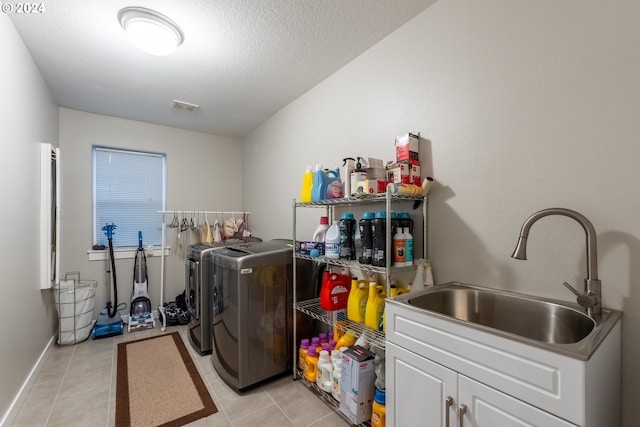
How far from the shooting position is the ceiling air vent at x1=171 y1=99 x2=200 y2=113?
2959mm

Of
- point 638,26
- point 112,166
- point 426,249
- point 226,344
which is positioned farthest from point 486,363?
point 112,166

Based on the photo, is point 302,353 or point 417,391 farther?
point 302,353

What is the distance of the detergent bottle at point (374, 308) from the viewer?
5.35ft

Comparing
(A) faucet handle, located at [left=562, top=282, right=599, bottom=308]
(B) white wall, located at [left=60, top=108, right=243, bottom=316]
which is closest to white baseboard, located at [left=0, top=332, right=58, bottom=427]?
(B) white wall, located at [left=60, top=108, right=243, bottom=316]

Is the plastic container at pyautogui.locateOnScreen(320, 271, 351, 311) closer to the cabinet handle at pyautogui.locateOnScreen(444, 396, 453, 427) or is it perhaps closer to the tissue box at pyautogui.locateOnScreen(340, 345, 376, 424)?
the tissue box at pyautogui.locateOnScreen(340, 345, 376, 424)

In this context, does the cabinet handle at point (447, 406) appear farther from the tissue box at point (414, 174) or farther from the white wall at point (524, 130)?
the tissue box at point (414, 174)

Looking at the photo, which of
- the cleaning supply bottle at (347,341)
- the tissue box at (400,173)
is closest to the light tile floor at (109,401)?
the cleaning supply bottle at (347,341)

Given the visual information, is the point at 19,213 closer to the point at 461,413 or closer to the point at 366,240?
the point at 366,240

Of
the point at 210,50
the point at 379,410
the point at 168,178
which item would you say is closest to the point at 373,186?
the point at 379,410

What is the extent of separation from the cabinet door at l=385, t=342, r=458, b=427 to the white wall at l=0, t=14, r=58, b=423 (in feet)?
7.15

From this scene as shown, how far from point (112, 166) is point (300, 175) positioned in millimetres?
2405

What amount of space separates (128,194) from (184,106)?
1390 mm

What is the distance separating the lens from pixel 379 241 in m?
1.53

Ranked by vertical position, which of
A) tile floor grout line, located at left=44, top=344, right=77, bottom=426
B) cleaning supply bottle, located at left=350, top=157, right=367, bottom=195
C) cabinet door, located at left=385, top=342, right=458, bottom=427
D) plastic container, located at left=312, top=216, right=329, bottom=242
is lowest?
tile floor grout line, located at left=44, top=344, right=77, bottom=426
